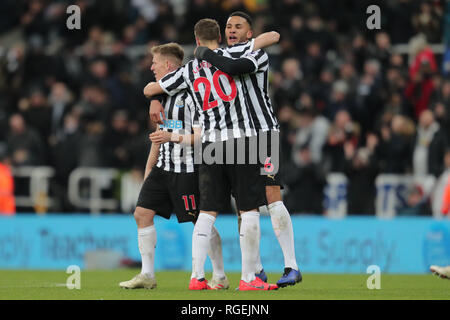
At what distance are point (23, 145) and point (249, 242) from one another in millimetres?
9756

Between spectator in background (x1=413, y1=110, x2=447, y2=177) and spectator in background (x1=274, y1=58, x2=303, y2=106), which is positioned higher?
spectator in background (x1=274, y1=58, x2=303, y2=106)

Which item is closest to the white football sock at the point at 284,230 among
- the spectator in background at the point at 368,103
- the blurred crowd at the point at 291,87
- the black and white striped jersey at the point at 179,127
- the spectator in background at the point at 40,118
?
the black and white striped jersey at the point at 179,127

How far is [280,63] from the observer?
17.0 meters

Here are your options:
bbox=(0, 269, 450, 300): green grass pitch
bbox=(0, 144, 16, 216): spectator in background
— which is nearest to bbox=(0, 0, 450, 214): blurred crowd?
bbox=(0, 144, 16, 216): spectator in background

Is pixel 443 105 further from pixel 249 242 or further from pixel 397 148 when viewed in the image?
pixel 249 242

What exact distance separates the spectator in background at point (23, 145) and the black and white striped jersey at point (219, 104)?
9.15 meters

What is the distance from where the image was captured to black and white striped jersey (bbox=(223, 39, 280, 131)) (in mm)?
7895

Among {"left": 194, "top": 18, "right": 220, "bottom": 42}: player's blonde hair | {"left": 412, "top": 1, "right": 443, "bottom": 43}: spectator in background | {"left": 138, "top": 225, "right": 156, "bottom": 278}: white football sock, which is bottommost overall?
{"left": 138, "top": 225, "right": 156, "bottom": 278}: white football sock

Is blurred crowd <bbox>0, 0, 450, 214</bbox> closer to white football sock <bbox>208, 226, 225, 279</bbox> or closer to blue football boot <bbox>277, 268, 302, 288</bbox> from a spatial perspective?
white football sock <bbox>208, 226, 225, 279</bbox>

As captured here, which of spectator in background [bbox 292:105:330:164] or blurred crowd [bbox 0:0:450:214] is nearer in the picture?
blurred crowd [bbox 0:0:450:214]

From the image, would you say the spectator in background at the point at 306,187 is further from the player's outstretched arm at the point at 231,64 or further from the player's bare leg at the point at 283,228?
the player's outstretched arm at the point at 231,64

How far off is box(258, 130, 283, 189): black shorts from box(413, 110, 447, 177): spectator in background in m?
6.82

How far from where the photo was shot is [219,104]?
789cm

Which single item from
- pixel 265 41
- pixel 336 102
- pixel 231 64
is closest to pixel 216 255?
pixel 231 64
